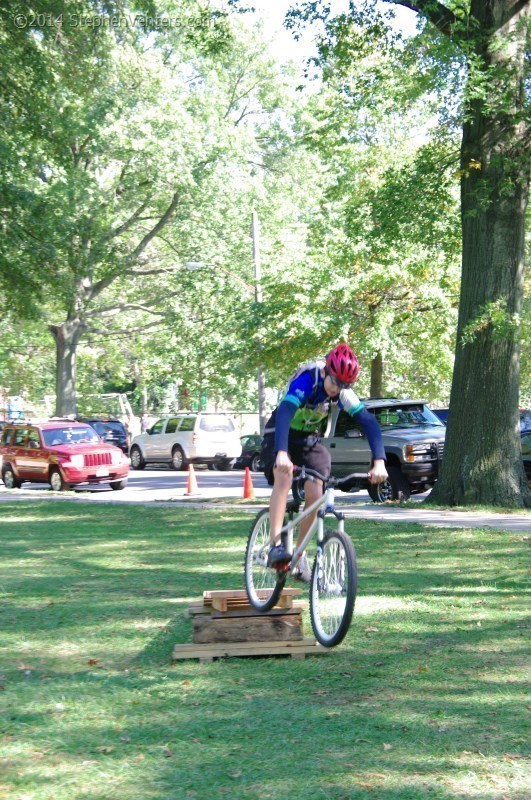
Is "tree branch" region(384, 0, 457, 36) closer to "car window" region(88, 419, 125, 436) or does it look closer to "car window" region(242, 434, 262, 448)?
"car window" region(242, 434, 262, 448)

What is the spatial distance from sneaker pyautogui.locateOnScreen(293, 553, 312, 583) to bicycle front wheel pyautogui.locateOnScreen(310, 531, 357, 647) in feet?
0.82

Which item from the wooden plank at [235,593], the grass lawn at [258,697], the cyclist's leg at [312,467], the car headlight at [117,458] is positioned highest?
the car headlight at [117,458]

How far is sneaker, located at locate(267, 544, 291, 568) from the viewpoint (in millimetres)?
7281

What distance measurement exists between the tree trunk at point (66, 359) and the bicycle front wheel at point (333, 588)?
39.9 meters

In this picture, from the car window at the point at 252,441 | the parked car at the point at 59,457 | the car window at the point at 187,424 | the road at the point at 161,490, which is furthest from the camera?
the car window at the point at 252,441

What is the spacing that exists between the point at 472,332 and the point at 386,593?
783 centimetres

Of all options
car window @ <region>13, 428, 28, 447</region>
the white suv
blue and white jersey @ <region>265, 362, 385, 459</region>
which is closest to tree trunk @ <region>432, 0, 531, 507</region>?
blue and white jersey @ <region>265, 362, 385, 459</region>

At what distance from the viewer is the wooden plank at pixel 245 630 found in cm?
714

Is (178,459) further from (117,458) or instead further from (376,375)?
(117,458)

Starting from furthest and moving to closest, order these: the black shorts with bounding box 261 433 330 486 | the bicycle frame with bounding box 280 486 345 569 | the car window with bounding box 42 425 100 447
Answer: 1. the car window with bounding box 42 425 100 447
2. the black shorts with bounding box 261 433 330 486
3. the bicycle frame with bounding box 280 486 345 569

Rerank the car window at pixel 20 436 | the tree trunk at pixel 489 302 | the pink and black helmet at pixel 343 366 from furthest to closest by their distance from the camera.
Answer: the car window at pixel 20 436 → the tree trunk at pixel 489 302 → the pink and black helmet at pixel 343 366

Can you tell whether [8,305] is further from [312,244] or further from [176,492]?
[312,244]

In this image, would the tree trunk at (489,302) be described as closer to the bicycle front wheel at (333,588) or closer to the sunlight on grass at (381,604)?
the sunlight on grass at (381,604)

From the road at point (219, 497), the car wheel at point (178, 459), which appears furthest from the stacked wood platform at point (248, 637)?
the car wheel at point (178, 459)
